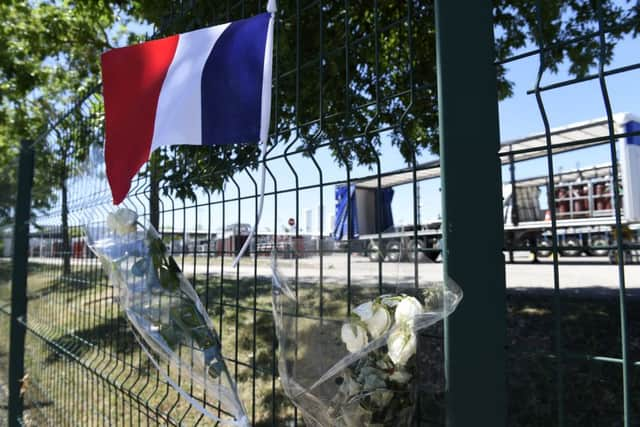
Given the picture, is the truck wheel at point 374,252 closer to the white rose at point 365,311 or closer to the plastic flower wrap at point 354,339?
the plastic flower wrap at point 354,339

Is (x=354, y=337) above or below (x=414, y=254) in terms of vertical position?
below

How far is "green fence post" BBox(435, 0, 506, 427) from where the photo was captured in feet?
3.35

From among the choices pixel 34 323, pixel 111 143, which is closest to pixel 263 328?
pixel 34 323

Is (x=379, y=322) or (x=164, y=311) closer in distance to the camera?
(x=379, y=322)

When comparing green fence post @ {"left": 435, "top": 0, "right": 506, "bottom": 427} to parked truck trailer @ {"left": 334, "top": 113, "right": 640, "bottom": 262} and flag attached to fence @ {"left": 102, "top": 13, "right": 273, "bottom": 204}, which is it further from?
flag attached to fence @ {"left": 102, "top": 13, "right": 273, "bottom": 204}

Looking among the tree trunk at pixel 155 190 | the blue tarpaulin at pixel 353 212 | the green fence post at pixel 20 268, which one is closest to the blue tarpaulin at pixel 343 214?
the blue tarpaulin at pixel 353 212

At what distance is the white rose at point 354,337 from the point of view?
1.04m

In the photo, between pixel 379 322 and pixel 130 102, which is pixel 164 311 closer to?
pixel 130 102

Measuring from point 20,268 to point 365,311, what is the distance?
14.6ft

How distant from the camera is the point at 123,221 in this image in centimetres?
204

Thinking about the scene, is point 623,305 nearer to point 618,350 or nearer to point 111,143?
point 111,143

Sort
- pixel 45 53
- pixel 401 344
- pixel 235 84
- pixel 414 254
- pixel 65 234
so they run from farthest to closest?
1. pixel 45 53
2. pixel 65 234
3. pixel 235 84
4. pixel 414 254
5. pixel 401 344

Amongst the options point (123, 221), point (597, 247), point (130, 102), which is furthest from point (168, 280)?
point (597, 247)

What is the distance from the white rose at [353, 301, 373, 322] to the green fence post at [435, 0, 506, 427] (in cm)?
18
